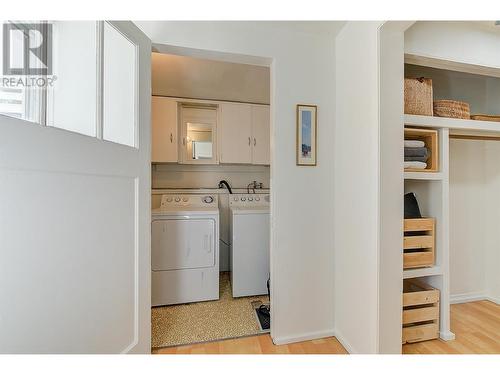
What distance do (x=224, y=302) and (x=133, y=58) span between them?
2.09 metres

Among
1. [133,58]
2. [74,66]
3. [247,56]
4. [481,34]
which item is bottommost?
[74,66]

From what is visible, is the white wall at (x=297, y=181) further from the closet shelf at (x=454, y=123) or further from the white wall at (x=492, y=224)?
the white wall at (x=492, y=224)

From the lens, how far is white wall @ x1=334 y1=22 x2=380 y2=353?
1.21 metres

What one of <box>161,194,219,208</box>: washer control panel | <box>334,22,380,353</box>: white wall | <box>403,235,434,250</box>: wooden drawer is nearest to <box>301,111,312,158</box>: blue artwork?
<box>334,22,380,353</box>: white wall

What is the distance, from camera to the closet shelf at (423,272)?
1389mm

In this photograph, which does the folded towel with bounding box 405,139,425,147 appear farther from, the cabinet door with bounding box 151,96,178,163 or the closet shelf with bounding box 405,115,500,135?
the cabinet door with bounding box 151,96,178,163

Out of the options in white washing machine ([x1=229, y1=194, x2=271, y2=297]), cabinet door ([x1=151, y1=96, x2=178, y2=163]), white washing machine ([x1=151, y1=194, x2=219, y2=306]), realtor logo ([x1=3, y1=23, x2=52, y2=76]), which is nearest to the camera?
realtor logo ([x1=3, y1=23, x2=52, y2=76])

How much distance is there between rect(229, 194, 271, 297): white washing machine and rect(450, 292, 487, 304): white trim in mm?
1773

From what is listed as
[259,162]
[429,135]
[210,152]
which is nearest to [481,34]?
[429,135]

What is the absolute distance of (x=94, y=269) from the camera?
989 millimetres

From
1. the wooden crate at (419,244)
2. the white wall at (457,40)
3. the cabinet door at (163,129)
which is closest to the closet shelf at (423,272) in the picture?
the wooden crate at (419,244)

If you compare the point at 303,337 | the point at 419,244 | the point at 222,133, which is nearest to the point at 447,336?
the point at 419,244
